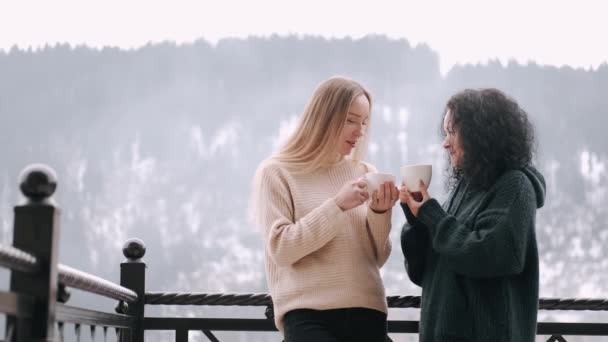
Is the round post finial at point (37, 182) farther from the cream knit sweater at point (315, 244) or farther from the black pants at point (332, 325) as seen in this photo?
the black pants at point (332, 325)

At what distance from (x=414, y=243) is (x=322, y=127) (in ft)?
1.05

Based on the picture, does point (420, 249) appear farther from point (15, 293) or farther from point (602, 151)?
point (602, 151)

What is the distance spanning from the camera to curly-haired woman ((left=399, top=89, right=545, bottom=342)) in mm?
1373

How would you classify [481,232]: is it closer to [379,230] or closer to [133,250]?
[379,230]

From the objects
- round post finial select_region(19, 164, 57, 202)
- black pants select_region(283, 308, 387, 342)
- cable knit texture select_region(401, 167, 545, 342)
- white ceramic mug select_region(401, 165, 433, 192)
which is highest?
white ceramic mug select_region(401, 165, 433, 192)

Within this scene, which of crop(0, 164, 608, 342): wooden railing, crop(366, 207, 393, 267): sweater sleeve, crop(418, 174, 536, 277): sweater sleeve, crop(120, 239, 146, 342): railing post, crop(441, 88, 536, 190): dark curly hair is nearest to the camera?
crop(0, 164, 608, 342): wooden railing

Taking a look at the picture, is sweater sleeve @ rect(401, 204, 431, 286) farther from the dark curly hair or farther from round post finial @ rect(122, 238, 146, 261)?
round post finial @ rect(122, 238, 146, 261)

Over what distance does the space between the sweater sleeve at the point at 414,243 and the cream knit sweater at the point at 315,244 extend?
0.05m

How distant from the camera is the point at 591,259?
42.8 metres

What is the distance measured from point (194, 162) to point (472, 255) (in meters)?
50.4

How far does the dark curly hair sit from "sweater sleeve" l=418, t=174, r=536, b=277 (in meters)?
0.05

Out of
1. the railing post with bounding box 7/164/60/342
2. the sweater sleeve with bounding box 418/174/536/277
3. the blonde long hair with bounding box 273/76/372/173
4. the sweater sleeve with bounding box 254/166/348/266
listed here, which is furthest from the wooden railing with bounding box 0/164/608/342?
the sweater sleeve with bounding box 418/174/536/277

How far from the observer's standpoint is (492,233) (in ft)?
4.46

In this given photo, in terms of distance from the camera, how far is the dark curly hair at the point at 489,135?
147 centimetres
